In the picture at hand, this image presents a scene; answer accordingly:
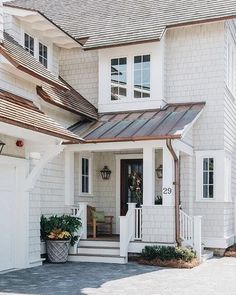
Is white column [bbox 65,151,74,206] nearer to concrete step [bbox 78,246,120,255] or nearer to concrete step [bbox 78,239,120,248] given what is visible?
concrete step [bbox 78,239,120,248]

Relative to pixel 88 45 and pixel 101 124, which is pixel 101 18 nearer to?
pixel 88 45

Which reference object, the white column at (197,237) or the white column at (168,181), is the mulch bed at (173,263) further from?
the white column at (168,181)

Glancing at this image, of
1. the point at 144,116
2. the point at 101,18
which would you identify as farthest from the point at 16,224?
the point at 101,18

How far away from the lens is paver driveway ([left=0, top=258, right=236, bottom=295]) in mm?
9484

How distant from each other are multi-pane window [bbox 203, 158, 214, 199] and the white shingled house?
31mm

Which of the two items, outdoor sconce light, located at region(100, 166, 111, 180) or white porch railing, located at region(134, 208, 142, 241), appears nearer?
white porch railing, located at region(134, 208, 142, 241)

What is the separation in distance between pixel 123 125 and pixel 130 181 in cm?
318

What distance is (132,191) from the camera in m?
17.6

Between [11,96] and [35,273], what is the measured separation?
3.97 meters

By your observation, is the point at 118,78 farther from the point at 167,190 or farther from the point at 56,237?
the point at 56,237

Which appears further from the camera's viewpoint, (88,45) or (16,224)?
(88,45)

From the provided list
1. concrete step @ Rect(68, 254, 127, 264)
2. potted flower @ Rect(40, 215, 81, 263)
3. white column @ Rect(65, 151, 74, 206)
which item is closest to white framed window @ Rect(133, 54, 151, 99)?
white column @ Rect(65, 151, 74, 206)

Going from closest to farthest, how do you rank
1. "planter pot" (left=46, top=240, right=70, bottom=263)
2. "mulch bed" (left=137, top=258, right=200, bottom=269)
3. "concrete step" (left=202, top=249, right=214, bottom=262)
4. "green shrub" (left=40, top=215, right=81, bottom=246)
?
"mulch bed" (left=137, top=258, right=200, bottom=269) < "planter pot" (left=46, top=240, right=70, bottom=263) < "green shrub" (left=40, top=215, right=81, bottom=246) < "concrete step" (left=202, top=249, right=214, bottom=262)

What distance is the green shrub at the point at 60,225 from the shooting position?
13516 millimetres
